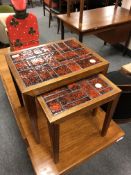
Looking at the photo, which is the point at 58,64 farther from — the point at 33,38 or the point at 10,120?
the point at 33,38

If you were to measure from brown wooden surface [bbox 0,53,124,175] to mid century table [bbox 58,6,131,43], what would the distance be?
1027 mm

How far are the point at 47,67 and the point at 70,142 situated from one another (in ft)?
2.00

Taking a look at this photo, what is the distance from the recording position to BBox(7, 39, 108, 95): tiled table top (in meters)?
0.99

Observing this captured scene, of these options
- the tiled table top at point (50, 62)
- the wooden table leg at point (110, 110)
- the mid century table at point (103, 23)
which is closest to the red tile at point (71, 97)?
the tiled table top at point (50, 62)

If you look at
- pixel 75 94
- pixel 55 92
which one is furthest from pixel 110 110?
pixel 55 92

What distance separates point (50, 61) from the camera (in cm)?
113

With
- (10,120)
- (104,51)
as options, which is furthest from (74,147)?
(104,51)

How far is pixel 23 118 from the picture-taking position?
141 cm

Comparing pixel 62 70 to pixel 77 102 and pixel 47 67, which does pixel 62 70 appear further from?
pixel 77 102

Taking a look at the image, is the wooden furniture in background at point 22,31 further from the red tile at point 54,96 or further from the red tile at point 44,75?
the red tile at point 54,96

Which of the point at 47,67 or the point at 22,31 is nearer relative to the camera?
the point at 47,67

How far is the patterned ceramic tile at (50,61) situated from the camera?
1.02 metres

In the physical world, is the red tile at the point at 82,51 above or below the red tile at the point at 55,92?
above

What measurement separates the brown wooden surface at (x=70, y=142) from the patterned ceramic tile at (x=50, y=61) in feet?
1.70
